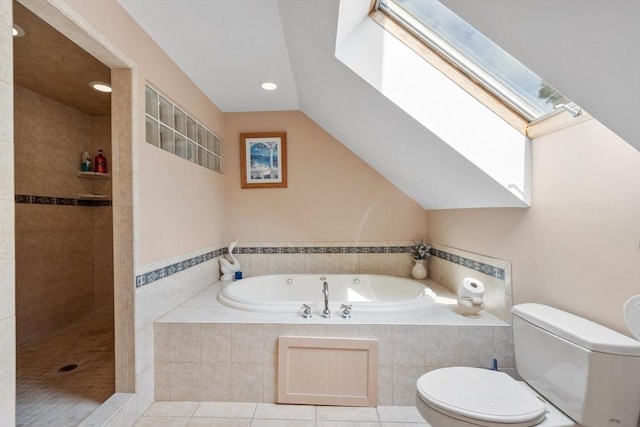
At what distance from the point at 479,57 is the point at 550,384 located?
63.0 inches

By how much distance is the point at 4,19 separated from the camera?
93cm

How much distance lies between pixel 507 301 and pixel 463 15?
63.5 inches

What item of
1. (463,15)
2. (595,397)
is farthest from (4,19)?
(595,397)

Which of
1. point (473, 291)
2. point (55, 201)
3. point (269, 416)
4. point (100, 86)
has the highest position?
point (100, 86)

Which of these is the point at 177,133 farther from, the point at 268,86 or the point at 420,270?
the point at 420,270

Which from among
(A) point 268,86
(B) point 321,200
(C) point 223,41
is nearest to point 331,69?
(C) point 223,41

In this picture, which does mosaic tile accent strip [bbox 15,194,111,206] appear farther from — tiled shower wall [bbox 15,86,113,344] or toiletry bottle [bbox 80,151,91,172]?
toiletry bottle [bbox 80,151,91,172]

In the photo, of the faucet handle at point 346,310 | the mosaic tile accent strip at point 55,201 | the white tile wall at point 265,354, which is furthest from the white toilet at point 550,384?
the mosaic tile accent strip at point 55,201

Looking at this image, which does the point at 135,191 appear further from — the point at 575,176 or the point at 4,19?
the point at 575,176

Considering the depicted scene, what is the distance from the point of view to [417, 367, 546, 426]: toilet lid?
1.15m

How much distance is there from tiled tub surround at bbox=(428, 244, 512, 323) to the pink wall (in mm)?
2200

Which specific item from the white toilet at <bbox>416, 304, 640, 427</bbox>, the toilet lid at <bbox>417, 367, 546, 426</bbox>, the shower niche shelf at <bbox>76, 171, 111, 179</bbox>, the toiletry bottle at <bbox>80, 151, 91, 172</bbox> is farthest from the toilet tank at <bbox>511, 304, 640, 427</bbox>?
the toiletry bottle at <bbox>80, 151, 91, 172</bbox>

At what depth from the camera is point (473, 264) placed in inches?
85.5

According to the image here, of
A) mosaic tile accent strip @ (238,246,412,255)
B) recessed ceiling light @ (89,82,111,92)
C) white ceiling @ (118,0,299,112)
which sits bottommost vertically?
mosaic tile accent strip @ (238,246,412,255)
